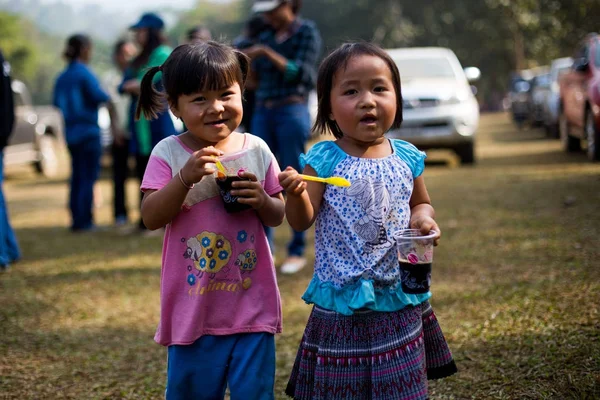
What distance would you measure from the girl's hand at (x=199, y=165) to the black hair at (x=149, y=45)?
5092 mm

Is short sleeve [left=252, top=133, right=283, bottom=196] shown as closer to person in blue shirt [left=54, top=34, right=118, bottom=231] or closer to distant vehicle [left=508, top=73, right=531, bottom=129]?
person in blue shirt [left=54, top=34, right=118, bottom=231]

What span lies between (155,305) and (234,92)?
2.95m

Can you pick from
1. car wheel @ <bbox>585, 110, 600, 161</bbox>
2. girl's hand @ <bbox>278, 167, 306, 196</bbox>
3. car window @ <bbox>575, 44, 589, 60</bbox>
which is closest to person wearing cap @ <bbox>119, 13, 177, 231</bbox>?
girl's hand @ <bbox>278, 167, 306, 196</bbox>

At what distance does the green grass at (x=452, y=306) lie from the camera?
12.0 feet

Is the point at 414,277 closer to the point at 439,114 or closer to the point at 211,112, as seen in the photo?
the point at 211,112

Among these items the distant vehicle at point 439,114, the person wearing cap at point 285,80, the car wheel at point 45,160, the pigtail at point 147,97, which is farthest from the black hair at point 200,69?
the car wheel at point 45,160

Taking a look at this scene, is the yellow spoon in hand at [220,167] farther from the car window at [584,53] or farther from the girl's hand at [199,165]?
the car window at [584,53]

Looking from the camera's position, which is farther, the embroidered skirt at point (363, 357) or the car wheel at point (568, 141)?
the car wheel at point (568, 141)

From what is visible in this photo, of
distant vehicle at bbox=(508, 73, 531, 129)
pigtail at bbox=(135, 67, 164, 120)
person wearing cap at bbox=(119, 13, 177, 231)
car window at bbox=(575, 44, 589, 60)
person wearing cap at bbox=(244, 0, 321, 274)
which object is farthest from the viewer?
distant vehicle at bbox=(508, 73, 531, 129)

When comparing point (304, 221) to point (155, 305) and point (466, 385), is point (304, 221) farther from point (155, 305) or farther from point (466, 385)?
point (155, 305)

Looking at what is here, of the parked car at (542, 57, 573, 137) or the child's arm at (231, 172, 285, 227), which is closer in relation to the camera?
the child's arm at (231, 172, 285, 227)

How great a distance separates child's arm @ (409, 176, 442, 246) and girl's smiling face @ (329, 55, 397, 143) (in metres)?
0.28

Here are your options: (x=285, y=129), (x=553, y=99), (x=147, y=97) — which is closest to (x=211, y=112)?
(x=147, y=97)

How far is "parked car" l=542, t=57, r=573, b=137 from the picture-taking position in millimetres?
17047
